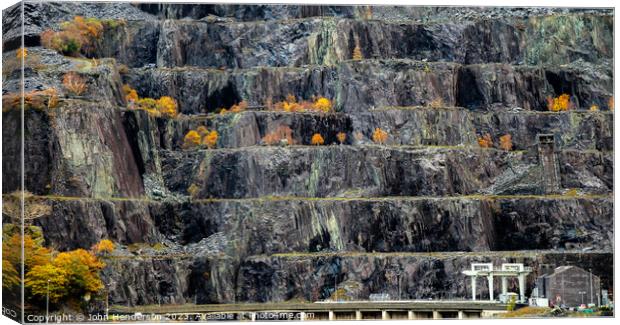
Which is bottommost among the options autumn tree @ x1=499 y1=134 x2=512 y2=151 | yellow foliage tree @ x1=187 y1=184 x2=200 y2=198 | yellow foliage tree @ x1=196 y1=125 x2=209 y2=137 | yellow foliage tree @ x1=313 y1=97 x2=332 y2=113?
yellow foliage tree @ x1=187 y1=184 x2=200 y2=198

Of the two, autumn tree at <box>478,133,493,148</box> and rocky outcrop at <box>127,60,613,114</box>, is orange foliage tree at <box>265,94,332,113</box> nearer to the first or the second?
rocky outcrop at <box>127,60,613,114</box>

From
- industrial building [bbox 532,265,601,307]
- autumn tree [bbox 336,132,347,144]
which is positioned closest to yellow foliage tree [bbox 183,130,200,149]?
autumn tree [bbox 336,132,347,144]

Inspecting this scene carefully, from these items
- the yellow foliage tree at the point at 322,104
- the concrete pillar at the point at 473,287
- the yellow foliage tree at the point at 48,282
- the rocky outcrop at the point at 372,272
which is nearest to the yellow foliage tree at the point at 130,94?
the yellow foliage tree at the point at 322,104

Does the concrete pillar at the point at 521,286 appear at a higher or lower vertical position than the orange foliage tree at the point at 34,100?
lower

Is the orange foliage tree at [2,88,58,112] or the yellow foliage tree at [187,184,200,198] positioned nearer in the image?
the orange foliage tree at [2,88,58,112]

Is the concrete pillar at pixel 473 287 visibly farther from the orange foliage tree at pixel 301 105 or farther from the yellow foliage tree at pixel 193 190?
the yellow foliage tree at pixel 193 190

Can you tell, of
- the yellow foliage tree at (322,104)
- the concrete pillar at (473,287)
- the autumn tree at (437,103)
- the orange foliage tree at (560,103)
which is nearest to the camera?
the concrete pillar at (473,287)
